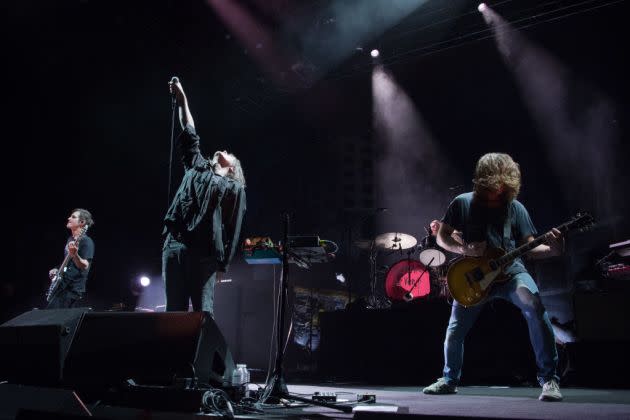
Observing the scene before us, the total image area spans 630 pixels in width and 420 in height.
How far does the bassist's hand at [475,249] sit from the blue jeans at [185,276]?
2108 millimetres

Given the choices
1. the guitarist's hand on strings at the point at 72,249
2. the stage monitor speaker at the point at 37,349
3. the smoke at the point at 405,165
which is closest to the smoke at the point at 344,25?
the smoke at the point at 405,165

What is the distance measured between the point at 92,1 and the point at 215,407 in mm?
6874

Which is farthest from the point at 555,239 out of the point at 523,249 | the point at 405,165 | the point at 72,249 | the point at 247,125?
the point at 247,125

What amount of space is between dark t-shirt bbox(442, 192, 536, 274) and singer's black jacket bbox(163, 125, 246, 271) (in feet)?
6.22

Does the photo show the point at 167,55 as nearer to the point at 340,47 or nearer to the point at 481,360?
the point at 340,47

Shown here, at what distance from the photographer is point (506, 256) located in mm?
3668

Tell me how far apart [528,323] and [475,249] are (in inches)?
27.0

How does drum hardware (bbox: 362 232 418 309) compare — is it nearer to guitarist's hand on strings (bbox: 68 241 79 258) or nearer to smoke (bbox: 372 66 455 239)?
smoke (bbox: 372 66 455 239)

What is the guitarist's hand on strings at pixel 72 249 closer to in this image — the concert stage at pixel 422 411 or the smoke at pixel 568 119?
the concert stage at pixel 422 411

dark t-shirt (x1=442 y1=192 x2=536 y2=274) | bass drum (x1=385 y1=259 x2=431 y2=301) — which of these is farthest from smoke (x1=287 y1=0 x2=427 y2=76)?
dark t-shirt (x1=442 y1=192 x2=536 y2=274)

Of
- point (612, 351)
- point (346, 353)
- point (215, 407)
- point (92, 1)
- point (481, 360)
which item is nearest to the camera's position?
point (215, 407)

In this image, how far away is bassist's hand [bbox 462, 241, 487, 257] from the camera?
12.6ft

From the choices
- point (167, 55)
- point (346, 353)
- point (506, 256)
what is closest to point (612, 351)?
point (506, 256)

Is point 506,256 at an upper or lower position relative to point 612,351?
upper
